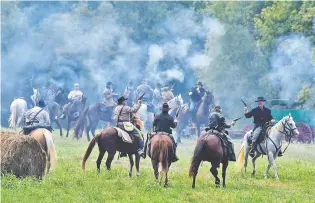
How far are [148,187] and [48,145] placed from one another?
3.18 m

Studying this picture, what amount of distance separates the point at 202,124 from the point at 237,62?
37.9ft

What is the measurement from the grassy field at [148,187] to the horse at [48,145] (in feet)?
1.28

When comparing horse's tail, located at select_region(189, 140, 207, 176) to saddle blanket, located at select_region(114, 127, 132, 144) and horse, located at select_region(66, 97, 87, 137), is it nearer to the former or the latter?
saddle blanket, located at select_region(114, 127, 132, 144)

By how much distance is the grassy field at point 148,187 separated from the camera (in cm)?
1855

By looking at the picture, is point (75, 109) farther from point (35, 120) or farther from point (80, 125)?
point (35, 120)

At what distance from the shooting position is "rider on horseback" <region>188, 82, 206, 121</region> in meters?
40.0

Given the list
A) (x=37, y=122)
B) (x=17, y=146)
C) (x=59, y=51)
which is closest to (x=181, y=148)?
(x=37, y=122)

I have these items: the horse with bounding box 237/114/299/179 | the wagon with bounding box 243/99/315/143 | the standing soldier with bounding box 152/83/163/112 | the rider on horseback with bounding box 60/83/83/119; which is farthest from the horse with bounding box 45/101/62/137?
the horse with bounding box 237/114/299/179

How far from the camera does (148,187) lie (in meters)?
19.9

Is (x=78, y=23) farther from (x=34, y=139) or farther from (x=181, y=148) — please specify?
(x=34, y=139)

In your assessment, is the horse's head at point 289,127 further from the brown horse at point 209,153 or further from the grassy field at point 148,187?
the brown horse at point 209,153

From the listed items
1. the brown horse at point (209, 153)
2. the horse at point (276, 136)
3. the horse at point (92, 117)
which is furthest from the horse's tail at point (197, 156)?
the horse at point (92, 117)

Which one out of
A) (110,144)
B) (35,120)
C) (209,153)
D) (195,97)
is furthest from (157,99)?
(209,153)

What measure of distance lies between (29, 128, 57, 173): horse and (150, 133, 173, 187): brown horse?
2.63 meters
